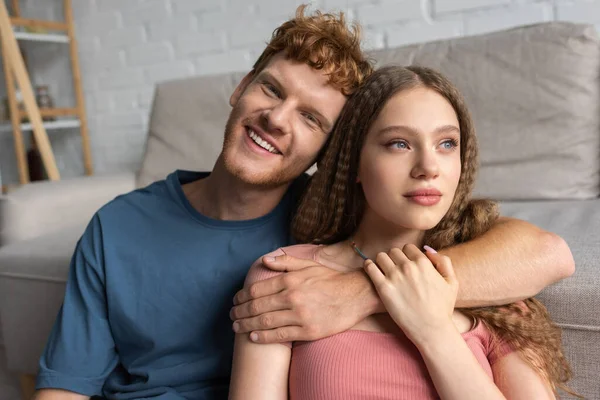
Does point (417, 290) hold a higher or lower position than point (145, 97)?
lower

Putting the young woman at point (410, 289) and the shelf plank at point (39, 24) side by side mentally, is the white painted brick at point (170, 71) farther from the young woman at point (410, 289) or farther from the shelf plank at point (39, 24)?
the young woman at point (410, 289)

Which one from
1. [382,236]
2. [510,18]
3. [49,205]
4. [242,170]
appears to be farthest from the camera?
[510,18]

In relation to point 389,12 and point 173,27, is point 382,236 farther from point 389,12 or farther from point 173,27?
point 173,27

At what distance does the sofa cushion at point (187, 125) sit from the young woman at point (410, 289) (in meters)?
1.15

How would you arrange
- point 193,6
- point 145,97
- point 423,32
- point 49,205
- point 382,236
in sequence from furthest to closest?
point 145,97 < point 193,6 < point 423,32 < point 49,205 < point 382,236

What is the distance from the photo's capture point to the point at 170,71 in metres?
2.67

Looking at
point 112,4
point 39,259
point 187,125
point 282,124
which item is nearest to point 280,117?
point 282,124

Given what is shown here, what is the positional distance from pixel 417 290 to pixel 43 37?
9.00 feet

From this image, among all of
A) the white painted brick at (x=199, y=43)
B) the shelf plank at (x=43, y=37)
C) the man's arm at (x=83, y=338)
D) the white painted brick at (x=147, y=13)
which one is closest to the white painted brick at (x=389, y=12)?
the white painted brick at (x=199, y=43)

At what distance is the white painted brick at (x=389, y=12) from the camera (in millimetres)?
2025

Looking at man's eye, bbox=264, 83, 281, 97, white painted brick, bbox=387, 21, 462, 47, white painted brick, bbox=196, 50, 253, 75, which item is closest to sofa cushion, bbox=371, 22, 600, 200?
white painted brick, bbox=387, 21, 462, 47

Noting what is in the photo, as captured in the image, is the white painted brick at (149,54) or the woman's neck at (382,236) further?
the white painted brick at (149,54)

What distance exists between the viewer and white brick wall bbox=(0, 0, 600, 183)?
193 cm

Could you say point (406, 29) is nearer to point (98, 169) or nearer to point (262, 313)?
point (262, 313)
